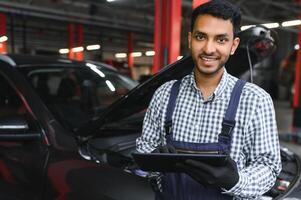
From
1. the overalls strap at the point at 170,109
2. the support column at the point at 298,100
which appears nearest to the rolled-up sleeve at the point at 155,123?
the overalls strap at the point at 170,109

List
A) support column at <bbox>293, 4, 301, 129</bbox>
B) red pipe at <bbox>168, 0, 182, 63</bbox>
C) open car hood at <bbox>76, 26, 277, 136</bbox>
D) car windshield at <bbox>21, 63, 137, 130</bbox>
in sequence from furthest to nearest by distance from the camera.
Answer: support column at <bbox>293, 4, 301, 129</bbox> → red pipe at <bbox>168, 0, 182, 63</bbox> → car windshield at <bbox>21, 63, 137, 130</bbox> → open car hood at <bbox>76, 26, 277, 136</bbox>

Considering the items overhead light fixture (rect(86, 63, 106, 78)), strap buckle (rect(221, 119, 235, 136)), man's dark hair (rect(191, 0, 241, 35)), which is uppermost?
man's dark hair (rect(191, 0, 241, 35))

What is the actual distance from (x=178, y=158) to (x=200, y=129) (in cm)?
21

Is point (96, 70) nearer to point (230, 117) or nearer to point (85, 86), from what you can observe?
point (85, 86)

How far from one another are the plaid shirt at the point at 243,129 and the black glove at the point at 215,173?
5 cm

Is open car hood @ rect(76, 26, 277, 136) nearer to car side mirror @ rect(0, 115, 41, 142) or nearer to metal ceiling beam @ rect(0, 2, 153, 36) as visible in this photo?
car side mirror @ rect(0, 115, 41, 142)

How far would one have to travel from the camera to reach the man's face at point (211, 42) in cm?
111

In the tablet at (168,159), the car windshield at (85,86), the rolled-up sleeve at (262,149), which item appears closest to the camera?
the tablet at (168,159)

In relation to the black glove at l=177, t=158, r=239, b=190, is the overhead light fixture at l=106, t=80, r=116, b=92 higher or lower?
higher

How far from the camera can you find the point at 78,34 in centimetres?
1648

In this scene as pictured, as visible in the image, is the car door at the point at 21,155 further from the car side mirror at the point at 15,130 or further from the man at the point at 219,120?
the man at the point at 219,120

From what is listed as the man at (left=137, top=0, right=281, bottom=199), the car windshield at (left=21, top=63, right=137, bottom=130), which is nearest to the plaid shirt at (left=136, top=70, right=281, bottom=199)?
A: the man at (left=137, top=0, right=281, bottom=199)

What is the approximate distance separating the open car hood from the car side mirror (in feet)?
0.96

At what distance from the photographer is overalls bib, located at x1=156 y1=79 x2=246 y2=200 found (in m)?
1.11
